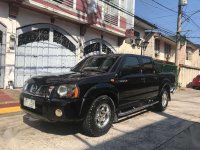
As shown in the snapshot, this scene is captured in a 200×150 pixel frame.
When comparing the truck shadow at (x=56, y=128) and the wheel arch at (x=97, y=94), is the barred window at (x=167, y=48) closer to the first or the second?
the wheel arch at (x=97, y=94)

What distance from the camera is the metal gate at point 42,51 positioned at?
44.3ft

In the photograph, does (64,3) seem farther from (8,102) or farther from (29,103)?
(29,103)

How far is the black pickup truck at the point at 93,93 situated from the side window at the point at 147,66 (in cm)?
3

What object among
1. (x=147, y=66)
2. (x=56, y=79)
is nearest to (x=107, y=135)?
(x=56, y=79)

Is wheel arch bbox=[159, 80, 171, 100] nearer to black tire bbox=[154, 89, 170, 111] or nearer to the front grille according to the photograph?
black tire bbox=[154, 89, 170, 111]

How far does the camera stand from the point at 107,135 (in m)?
6.53

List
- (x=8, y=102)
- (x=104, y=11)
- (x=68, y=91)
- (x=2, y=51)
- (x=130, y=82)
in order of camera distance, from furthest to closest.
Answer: (x=104, y=11), (x=2, y=51), (x=8, y=102), (x=130, y=82), (x=68, y=91)

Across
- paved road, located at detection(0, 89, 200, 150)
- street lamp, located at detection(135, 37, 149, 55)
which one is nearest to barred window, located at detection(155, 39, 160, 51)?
street lamp, located at detection(135, 37, 149, 55)

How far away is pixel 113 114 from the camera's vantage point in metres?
6.71

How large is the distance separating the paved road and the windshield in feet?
4.75

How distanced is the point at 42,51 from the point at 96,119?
29.5ft

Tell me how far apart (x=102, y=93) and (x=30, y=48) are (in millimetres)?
8312

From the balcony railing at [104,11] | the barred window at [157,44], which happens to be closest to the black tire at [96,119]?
the balcony railing at [104,11]

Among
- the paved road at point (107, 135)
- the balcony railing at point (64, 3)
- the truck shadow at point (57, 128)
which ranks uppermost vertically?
the balcony railing at point (64, 3)
